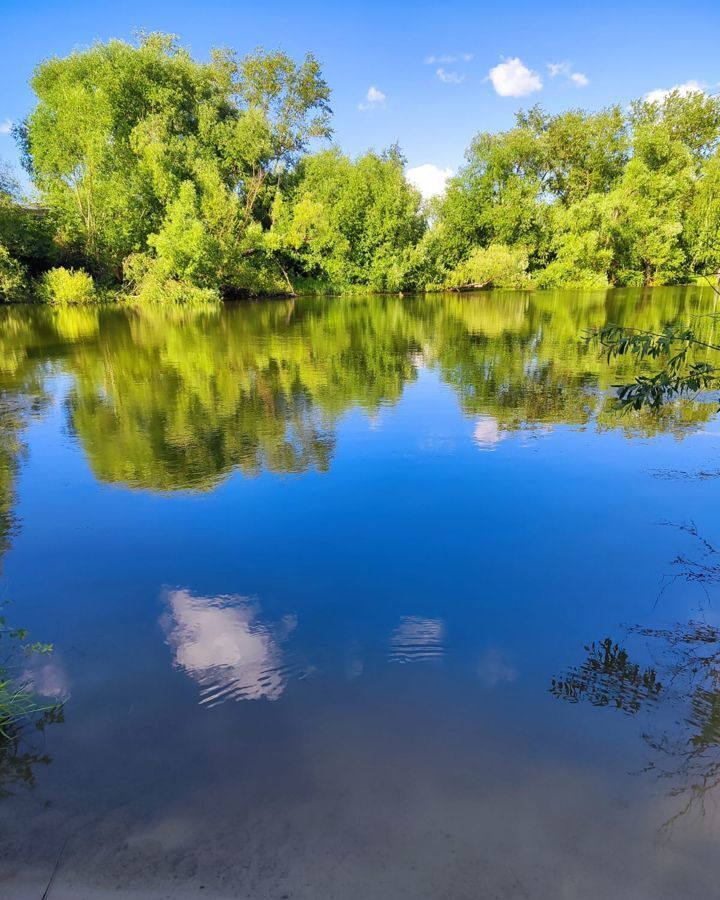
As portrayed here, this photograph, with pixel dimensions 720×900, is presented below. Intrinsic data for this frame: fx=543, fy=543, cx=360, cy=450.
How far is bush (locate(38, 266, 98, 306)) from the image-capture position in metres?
36.6

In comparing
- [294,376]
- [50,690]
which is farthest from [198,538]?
[294,376]

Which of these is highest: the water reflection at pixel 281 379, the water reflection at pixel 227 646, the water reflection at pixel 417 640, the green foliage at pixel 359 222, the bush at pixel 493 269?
the green foliage at pixel 359 222

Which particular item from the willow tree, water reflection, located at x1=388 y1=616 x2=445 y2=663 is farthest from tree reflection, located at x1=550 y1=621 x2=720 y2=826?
the willow tree

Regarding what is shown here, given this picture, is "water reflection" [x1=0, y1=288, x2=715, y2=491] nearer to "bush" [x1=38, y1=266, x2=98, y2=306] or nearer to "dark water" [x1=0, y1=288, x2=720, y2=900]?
"dark water" [x1=0, y1=288, x2=720, y2=900]

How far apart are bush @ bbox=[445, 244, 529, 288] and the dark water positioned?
41799mm

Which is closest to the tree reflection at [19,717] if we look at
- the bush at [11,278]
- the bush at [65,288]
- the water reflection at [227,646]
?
the water reflection at [227,646]

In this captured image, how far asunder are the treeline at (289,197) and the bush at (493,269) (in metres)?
0.13

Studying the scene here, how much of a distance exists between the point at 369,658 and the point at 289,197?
4814cm

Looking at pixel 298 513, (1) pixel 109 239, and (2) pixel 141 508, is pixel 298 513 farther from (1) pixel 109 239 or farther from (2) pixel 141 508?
(1) pixel 109 239

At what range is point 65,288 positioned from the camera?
3656 cm

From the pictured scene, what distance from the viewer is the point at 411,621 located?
431cm

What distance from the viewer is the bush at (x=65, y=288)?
36625 mm

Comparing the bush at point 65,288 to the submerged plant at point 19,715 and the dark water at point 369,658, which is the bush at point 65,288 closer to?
the dark water at point 369,658

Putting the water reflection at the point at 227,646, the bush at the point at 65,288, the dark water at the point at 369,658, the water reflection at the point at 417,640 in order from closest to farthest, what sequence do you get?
→ the dark water at the point at 369,658
the water reflection at the point at 227,646
the water reflection at the point at 417,640
the bush at the point at 65,288
